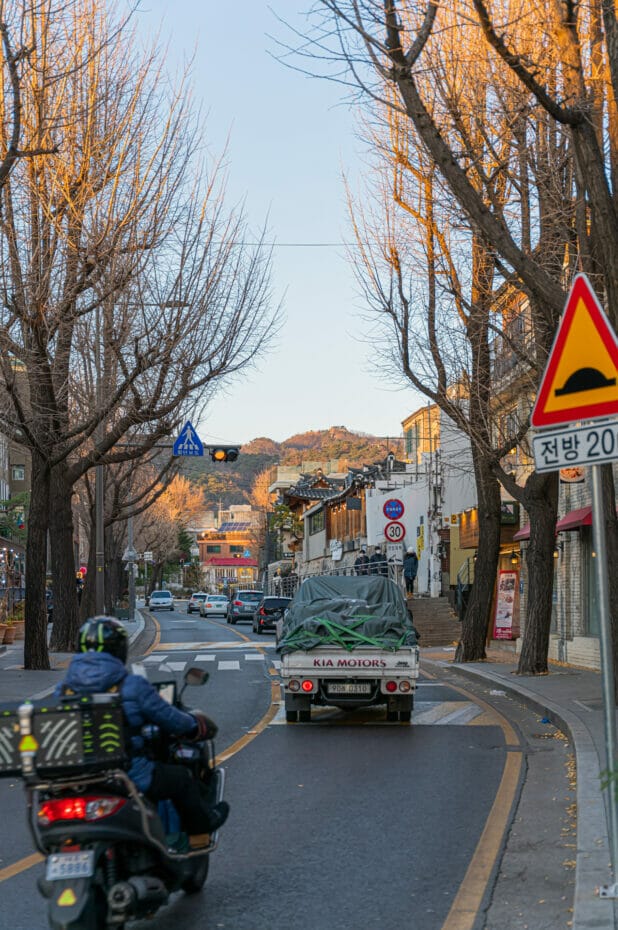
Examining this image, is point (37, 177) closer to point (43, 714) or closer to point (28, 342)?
point (28, 342)

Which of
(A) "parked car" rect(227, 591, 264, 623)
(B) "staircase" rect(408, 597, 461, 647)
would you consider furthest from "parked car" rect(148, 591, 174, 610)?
(B) "staircase" rect(408, 597, 461, 647)

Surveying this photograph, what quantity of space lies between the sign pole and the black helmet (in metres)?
2.60

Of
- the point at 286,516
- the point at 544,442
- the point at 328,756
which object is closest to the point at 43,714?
the point at 544,442

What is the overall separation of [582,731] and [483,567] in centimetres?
1239

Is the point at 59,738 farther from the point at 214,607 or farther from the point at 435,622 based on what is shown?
the point at 214,607

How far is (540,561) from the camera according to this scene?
21.6 m

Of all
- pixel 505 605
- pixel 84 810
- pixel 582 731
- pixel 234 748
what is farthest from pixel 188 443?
pixel 84 810

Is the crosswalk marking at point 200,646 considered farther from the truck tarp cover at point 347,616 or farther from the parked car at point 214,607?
the parked car at point 214,607

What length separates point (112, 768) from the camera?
5148mm

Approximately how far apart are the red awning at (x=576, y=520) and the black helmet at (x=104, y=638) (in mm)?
18296

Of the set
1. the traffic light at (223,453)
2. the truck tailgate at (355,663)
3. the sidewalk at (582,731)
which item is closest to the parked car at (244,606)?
the sidewalk at (582,731)

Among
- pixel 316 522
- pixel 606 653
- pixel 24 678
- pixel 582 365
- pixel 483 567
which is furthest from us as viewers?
pixel 316 522

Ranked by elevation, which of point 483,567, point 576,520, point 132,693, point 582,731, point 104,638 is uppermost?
point 576,520

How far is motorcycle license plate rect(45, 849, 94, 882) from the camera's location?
493cm
